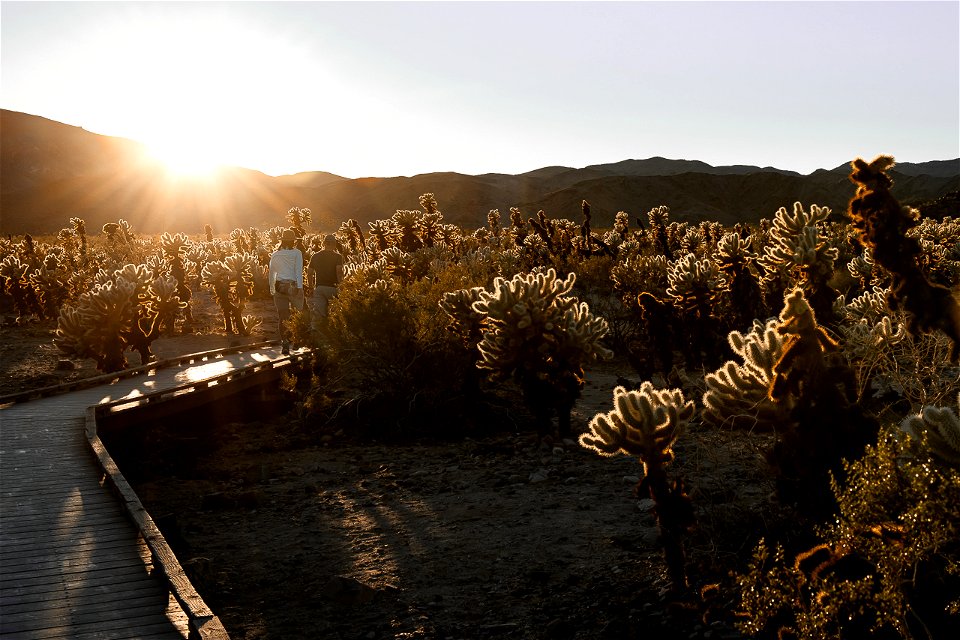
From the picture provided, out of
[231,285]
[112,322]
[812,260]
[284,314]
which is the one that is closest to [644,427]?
[812,260]

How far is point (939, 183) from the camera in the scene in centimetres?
9656

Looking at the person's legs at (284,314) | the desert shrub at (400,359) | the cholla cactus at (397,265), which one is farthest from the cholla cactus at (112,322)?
the cholla cactus at (397,265)

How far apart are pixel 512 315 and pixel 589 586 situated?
3964 millimetres

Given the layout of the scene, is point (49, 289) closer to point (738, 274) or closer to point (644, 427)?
point (738, 274)

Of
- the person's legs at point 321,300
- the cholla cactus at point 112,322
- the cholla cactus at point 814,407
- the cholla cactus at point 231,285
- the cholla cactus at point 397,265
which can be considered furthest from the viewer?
the cholla cactus at point 231,285

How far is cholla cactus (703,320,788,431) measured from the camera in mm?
5477

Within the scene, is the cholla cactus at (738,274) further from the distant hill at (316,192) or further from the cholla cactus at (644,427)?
the distant hill at (316,192)

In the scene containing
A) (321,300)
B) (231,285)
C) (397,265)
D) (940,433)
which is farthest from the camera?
(231,285)

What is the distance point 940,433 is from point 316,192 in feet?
401

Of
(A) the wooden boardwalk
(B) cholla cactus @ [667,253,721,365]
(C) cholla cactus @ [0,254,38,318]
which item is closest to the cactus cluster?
(B) cholla cactus @ [667,253,721,365]

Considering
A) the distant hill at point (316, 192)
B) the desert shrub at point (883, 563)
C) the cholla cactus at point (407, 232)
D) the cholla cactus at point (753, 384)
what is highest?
the distant hill at point (316, 192)

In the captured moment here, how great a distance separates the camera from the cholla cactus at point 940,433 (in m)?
4.27

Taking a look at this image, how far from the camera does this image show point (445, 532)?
7.99 meters

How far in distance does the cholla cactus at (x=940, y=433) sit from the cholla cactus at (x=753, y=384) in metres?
0.95
